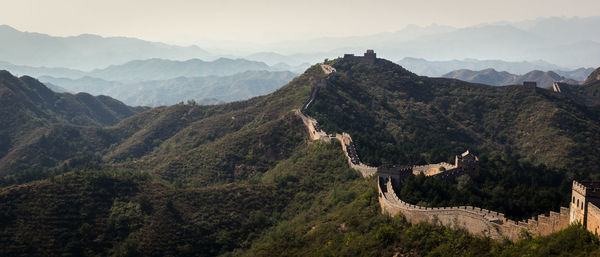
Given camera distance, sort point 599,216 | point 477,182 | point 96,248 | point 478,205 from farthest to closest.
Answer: point 96,248
point 477,182
point 478,205
point 599,216

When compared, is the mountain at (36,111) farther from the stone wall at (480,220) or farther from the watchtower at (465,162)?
the stone wall at (480,220)

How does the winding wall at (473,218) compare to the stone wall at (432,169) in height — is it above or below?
above

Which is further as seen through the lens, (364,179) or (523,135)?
(523,135)

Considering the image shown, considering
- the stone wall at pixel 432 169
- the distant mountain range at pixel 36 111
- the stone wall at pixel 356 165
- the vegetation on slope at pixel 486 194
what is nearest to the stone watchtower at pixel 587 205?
the vegetation on slope at pixel 486 194

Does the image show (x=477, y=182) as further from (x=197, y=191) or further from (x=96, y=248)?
(x=96, y=248)

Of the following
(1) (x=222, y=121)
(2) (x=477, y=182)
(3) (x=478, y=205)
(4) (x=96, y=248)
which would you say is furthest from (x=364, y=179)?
(1) (x=222, y=121)

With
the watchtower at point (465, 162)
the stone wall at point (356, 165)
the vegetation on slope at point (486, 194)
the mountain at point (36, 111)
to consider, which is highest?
A: the watchtower at point (465, 162)

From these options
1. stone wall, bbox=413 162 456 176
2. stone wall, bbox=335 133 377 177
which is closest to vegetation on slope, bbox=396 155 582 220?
stone wall, bbox=413 162 456 176
